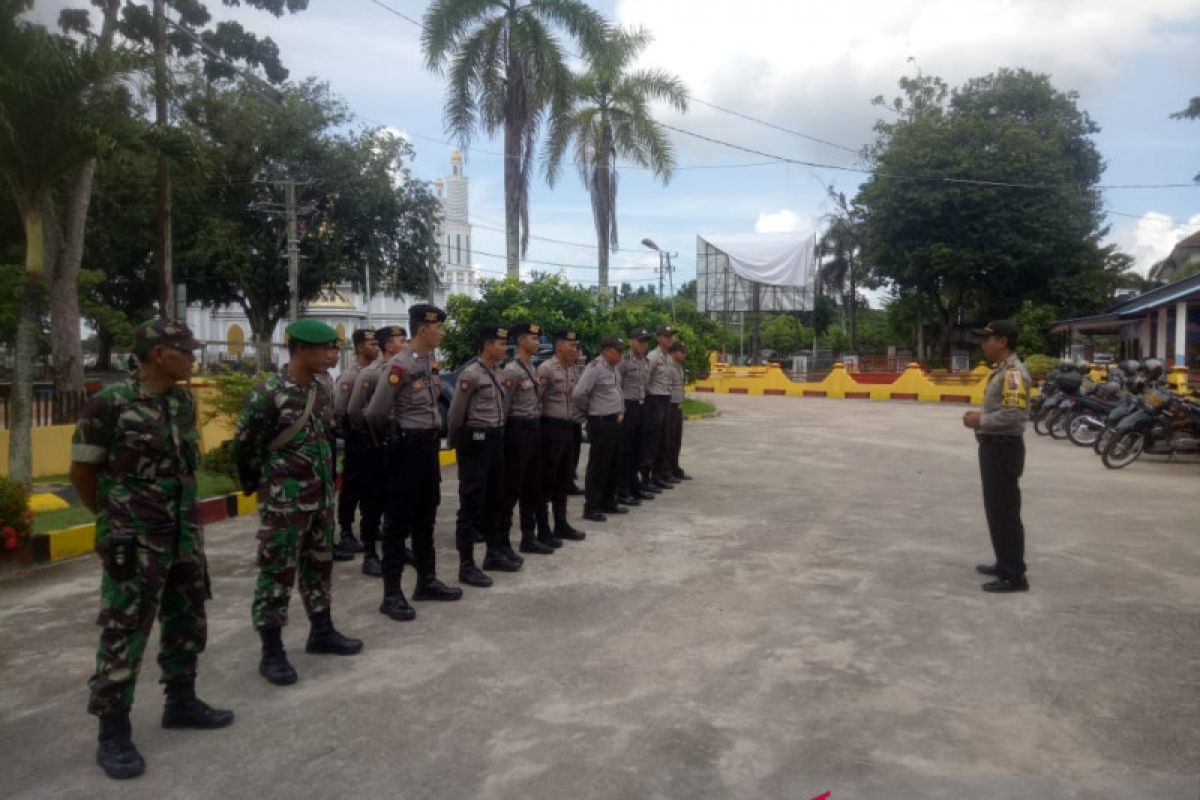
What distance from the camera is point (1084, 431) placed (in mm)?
13898

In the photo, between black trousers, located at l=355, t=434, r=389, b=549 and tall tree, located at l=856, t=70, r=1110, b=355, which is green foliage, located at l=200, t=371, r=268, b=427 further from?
tall tree, located at l=856, t=70, r=1110, b=355

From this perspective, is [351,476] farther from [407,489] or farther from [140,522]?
[140,522]

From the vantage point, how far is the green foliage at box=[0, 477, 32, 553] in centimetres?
619

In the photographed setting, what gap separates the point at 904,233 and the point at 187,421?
3394cm

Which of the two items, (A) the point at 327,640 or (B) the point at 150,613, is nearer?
(B) the point at 150,613

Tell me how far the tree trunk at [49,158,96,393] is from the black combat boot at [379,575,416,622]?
10638 millimetres

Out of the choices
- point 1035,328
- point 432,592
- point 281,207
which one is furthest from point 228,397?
point 1035,328

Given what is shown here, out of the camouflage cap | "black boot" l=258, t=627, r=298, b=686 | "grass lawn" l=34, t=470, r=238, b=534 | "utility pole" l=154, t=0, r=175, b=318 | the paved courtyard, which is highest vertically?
"utility pole" l=154, t=0, r=175, b=318

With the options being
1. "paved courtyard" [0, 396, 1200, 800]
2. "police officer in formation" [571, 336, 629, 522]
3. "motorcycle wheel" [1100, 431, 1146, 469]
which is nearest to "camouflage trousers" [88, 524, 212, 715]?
"paved courtyard" [0, 396, 1200, 800]

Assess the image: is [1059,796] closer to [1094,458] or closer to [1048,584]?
[1048,584]

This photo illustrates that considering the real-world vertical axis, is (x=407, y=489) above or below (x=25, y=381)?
below

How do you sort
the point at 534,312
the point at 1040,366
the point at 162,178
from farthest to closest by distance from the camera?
the point at 1040,366 < the point at 162,178 < the point at 534,312

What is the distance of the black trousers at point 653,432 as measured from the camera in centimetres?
939

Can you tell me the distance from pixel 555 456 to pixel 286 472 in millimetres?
2926
